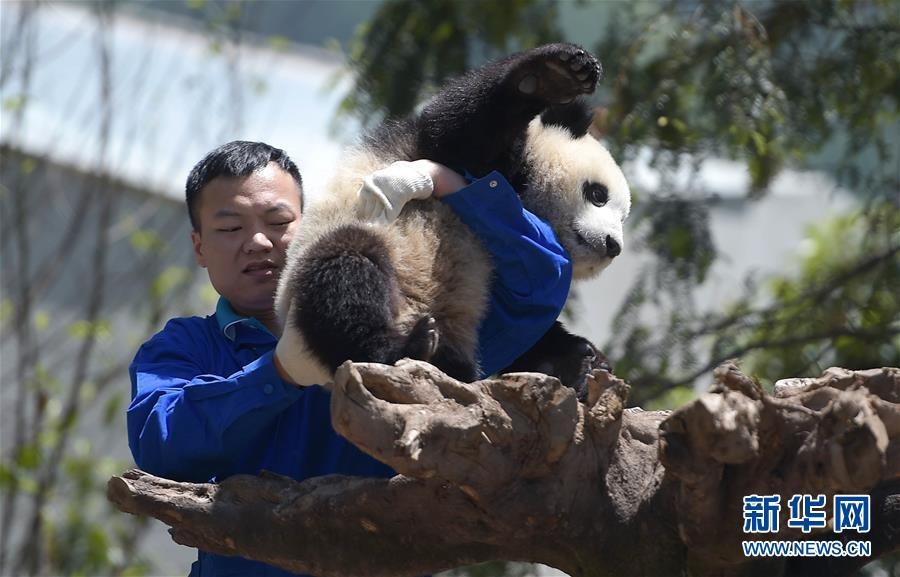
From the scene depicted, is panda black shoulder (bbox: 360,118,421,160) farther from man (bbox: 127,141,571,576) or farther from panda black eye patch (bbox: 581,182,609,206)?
panda black eye patch (bbox: 581,182,609,206)

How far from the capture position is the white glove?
2.24 meters

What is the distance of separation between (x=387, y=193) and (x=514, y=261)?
0.29 metres

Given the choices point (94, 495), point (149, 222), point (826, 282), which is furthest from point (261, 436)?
point (149, 222)

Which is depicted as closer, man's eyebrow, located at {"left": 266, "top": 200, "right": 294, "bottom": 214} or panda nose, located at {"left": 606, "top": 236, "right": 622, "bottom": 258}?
man's eyebrow, located at {"left": 266, "top": 200, "right": 294, "bottom": 214}

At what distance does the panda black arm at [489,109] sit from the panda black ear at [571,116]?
0.20 meters

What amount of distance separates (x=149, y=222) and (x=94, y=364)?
2.95ft

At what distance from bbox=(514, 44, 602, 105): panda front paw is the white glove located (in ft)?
1.07

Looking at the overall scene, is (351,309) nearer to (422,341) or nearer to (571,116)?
(422,341)

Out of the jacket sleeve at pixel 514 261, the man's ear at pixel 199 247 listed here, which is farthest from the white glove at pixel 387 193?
the man's ear at pixel 199 247

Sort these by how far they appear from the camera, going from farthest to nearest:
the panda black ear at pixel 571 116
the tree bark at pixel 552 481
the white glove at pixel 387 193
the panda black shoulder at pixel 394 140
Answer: the panda black ear at pixel 571 116, the panda black shoulder at pixel 394 140, the white glove at pixel 387 193, the tree bark at pixel 552 481

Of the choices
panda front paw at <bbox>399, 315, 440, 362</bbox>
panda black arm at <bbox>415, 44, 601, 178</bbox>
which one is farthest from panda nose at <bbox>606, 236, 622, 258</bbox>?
panda front paw at <bbox>399, 315, 440, 362</bbox>

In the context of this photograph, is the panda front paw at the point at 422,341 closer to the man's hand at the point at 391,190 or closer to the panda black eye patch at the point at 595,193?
the man's hand at the point at 391,190

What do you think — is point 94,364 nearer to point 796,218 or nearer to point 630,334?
point 630,334

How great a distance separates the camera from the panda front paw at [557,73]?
229 cm
